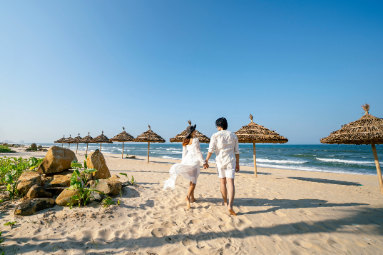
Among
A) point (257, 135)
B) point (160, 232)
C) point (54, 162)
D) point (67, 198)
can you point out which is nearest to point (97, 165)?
point (67, 198)

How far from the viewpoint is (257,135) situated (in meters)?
7.68

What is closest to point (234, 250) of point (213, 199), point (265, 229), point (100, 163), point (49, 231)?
point (265, 229)

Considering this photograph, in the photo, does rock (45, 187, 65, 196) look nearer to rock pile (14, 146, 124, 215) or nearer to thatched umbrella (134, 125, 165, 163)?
rock pile (14, 146, 124, 215)

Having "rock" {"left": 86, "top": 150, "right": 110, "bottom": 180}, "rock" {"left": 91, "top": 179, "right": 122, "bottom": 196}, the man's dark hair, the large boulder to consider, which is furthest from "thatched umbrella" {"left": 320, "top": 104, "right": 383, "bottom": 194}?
the large boulder

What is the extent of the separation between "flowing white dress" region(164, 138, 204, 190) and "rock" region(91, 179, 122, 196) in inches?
46.0

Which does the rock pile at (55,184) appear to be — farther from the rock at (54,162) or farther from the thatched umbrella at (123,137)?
the thatched umbrella at (123,137)

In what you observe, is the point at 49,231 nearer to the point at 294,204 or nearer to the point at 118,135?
the point at 294,204

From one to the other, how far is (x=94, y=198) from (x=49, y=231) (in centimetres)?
95

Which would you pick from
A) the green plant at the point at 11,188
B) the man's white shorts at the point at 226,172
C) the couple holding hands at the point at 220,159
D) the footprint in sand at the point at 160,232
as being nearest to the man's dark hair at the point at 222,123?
the couple holding hands at the point at 220,159

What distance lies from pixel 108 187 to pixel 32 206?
116cm

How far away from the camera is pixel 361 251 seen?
2.20 meters

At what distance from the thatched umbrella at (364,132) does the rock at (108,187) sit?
22.7 ft

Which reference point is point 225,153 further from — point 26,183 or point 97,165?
point 26,183

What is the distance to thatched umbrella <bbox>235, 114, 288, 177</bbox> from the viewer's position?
7.59 metres
